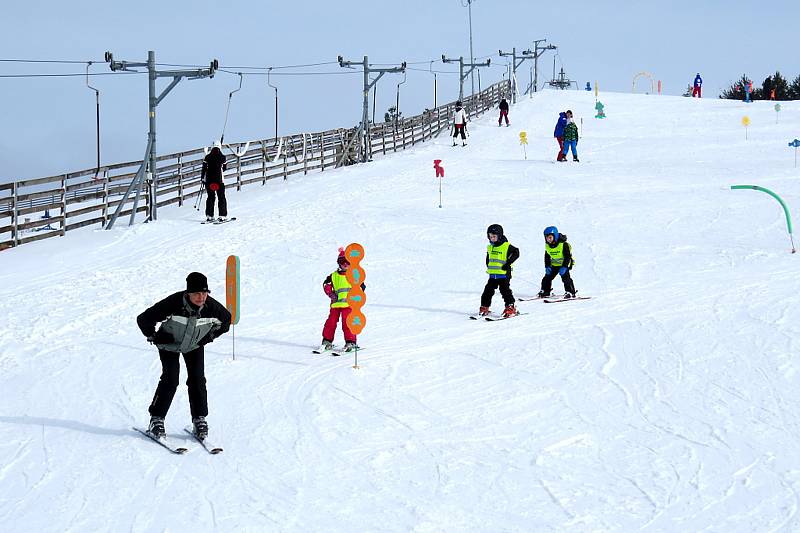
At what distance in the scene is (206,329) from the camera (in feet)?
23.7

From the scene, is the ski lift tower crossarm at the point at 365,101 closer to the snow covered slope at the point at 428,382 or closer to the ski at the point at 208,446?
the snow covered slope at the point at 428,382

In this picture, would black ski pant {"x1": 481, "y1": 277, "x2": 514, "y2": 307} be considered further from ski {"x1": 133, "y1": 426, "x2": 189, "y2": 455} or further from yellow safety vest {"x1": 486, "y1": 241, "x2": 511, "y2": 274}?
ski {"x1": 133, "y1": 426, "x2": 189, "y2": 455}

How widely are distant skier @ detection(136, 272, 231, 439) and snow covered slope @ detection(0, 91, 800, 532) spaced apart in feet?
1.02

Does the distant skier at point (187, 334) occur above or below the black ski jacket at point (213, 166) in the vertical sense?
below

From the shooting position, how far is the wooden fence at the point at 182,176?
20000mm

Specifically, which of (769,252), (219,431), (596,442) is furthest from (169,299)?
(769,252)

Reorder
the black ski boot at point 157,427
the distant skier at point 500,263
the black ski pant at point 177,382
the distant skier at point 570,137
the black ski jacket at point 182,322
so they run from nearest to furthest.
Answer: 1. the black ski jacket at point 182,322
2. the black ski pant at point 177,382
3. the black ski boot at point 157,427
4. the distant skier at point 500,263
5. the distant skier at point 570,137

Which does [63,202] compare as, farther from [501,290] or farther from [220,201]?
[501,290]

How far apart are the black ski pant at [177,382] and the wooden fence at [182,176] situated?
12.9m

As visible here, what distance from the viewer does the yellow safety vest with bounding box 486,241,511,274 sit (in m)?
11.8

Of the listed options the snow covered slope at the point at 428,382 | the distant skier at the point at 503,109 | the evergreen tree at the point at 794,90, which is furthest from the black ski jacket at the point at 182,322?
the evergreen tree at the point at 794,90

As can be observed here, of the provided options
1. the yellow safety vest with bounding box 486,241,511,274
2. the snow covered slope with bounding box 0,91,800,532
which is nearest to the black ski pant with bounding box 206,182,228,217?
the snow covered slope with bounding box 0,91,800,532

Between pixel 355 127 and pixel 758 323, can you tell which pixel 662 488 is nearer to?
pixel 758 323

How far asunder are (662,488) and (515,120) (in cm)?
→ 3630
